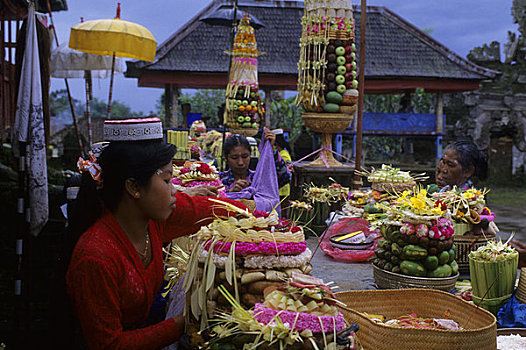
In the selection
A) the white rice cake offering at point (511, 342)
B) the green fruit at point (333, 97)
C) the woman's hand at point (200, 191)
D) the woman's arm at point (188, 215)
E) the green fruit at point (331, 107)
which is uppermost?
the green fruit at point (333, 97)

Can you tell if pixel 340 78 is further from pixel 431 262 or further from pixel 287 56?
pixel 287 56

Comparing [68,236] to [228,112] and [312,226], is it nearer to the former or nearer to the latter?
[312,226]

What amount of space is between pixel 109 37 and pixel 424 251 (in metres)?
4.92

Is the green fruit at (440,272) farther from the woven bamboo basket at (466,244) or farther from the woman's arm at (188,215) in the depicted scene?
the woman's arm at (188,215)

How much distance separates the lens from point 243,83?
7.64 m

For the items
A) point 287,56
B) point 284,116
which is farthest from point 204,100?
point 287,56

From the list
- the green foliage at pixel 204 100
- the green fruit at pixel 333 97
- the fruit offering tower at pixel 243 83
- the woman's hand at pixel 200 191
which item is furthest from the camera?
the green foliage at pixel 204 100

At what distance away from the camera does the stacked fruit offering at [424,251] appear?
8.99ft

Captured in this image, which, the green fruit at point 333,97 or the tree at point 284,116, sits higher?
the tree at point 284,116

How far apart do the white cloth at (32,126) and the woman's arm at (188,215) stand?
135cm

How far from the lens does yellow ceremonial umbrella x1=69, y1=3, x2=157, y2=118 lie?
6062 mm

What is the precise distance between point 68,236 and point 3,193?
462 centimetres

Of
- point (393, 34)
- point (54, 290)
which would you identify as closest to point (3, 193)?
point (54, 290)

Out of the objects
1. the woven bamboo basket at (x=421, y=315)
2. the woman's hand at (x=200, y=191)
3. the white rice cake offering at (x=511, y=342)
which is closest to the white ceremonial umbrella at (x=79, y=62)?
the woman's hand at (x=200, y=191)
